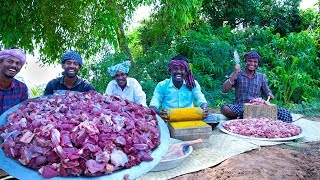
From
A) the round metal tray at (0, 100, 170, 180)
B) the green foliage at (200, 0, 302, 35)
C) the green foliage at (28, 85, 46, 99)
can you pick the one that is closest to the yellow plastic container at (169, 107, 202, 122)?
the round metal tray at (0, 100, 170, 180)

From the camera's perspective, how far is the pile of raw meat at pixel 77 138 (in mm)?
1743

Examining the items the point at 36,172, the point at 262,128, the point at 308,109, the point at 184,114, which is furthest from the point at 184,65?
the point at 308,109

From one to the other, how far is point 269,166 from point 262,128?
111 centimetres

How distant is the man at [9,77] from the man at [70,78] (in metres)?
0.57

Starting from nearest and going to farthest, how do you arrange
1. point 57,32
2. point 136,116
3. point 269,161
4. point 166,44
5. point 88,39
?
point 136,116
point 269,161
point 57,32
point 88,39
point 166,44

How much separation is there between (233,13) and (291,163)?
7.29 metres

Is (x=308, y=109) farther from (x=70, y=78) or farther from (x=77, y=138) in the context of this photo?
(x=77, y=138)

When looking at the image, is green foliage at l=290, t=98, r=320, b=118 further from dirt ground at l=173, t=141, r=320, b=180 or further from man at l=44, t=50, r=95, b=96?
man at l=44, t=50, r=95, b=96

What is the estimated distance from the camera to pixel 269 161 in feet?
11.4

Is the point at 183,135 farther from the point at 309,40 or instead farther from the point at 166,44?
the point at 309,40

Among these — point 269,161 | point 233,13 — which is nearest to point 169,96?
point 269,161

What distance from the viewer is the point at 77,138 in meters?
1.84

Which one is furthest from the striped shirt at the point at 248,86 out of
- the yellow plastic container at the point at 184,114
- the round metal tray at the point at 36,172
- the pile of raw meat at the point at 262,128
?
the round metal tray at the point at 36,172

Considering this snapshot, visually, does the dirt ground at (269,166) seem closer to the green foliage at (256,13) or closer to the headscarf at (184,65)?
the headscarf at (184,65)
